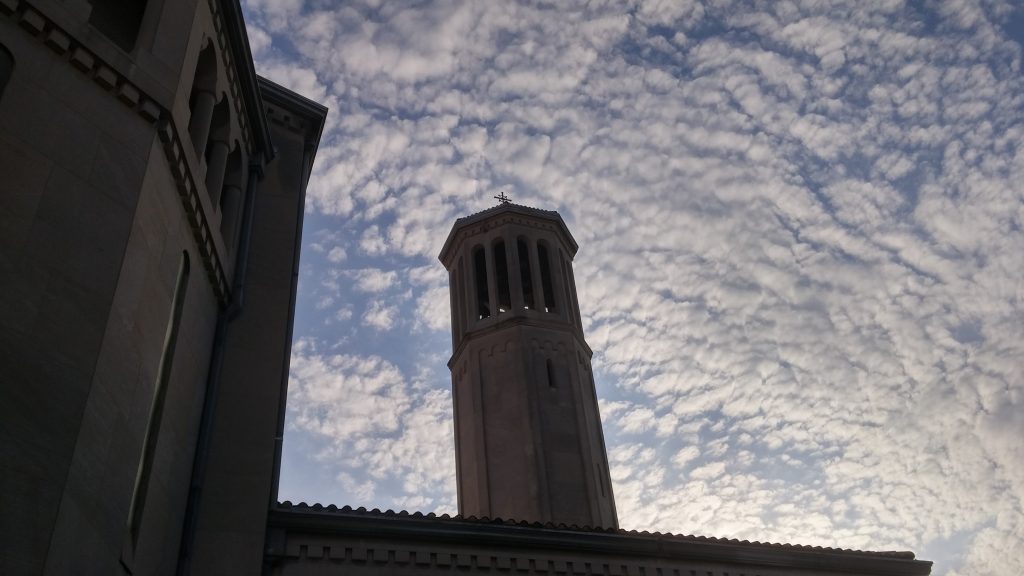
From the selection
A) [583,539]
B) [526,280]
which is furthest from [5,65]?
[526,280]

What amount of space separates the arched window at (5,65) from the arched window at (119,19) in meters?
→ 2.40

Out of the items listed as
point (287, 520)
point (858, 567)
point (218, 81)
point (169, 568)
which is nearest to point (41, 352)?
point (169, 568)

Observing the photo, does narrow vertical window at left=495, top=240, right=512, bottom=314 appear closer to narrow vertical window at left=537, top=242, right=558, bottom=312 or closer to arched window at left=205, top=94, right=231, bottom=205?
narrow vertical window at left=537, top=242, right=558, bottom=312

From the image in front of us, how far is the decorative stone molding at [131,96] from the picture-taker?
1023cm

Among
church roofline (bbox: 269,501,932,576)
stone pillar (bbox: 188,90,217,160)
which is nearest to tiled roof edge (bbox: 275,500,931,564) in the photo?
church roofline (bbox: 269,501,932,576)

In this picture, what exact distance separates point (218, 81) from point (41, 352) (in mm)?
7019

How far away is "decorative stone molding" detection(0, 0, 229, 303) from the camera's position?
1023 cm

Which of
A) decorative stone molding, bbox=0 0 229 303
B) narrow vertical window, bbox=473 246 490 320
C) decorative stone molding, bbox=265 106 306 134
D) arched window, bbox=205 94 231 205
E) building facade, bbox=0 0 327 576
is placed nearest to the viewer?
building facade, bbox=0 0 327 576

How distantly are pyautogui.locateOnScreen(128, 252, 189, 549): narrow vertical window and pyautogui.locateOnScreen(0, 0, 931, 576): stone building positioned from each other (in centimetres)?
3

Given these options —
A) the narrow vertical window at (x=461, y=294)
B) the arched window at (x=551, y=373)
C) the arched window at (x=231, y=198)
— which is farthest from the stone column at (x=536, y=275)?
the arched window at (x=231, y=198)

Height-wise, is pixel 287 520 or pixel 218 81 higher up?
pixel 218 81

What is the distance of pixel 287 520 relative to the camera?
1351 centimetres

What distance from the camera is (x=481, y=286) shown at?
29453 millimetres

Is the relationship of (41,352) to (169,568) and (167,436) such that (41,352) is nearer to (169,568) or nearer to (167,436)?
(167,436)
